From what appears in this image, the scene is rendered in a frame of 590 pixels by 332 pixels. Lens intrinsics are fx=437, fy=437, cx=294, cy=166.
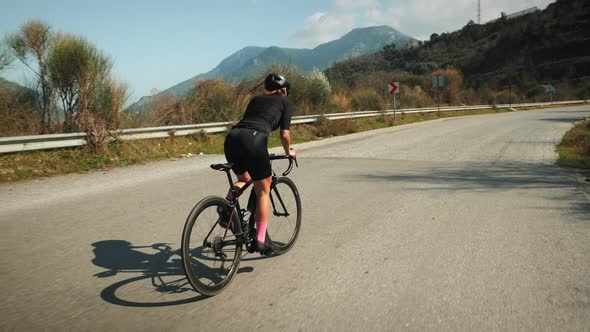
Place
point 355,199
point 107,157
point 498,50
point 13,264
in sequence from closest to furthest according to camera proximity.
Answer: point 13,264 → point 355,199 → point 107,157 → point 498,50

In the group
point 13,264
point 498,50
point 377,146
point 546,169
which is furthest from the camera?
point 498,50

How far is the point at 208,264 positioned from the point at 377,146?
11445 millimetres

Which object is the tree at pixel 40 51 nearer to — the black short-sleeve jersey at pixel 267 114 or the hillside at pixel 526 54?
the black short-sleeve jersey at pixel 267 114

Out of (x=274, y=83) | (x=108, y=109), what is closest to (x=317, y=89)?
(x=108, y=109)

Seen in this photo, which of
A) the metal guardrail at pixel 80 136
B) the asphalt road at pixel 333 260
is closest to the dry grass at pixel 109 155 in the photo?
the metal guardrail at pixel 80 136

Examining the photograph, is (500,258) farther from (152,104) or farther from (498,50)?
(498,50)

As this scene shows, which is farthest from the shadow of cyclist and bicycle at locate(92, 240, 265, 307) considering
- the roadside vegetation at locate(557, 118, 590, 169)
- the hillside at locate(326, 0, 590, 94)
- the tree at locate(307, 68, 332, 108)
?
the hillside at locate(326, 0, 590, 94)

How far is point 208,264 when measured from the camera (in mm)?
3703

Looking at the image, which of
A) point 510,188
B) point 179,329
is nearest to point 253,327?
point 179,329

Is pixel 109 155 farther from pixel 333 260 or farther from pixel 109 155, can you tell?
pixel 333 260

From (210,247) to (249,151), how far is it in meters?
0.84

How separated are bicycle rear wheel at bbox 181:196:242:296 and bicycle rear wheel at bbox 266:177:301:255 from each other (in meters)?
0.80

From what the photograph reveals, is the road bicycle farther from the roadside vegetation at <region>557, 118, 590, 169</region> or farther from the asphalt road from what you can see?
the roadside vegetation at <region>557, 118, 590, 169</region>

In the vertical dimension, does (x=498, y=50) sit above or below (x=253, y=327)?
above
